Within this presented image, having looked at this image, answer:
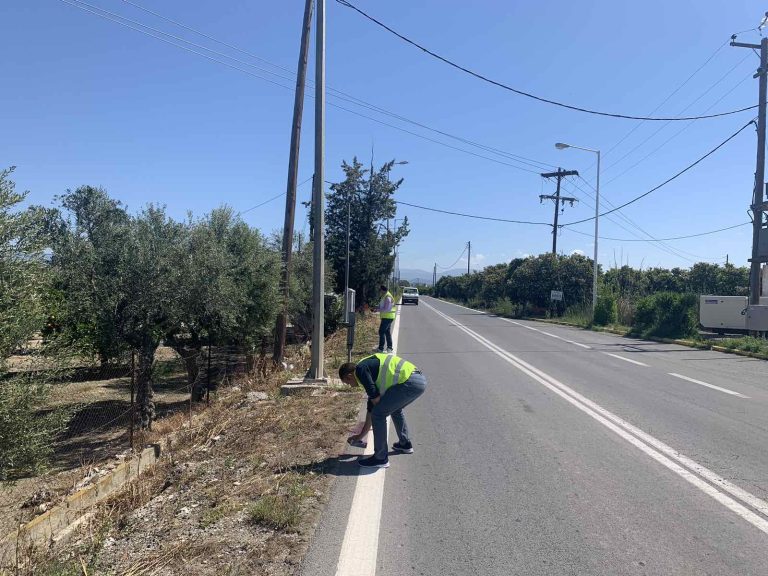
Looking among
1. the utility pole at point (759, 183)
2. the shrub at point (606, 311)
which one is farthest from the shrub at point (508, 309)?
the utility pole at point (759, 183)

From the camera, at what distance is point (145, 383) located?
11062 millimetres

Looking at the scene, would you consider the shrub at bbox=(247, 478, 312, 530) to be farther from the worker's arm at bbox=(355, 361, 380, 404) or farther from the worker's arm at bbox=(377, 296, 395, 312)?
the worker's arm at bbox=(377, 296, 395, 312)

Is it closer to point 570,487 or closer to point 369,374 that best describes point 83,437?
point 369,374

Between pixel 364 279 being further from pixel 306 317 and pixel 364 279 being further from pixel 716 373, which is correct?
pixel 716 373

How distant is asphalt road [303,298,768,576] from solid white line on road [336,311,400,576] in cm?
3

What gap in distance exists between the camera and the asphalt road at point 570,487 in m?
4.08

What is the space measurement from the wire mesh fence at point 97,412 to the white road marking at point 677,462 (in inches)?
217

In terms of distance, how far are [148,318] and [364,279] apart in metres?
21.7

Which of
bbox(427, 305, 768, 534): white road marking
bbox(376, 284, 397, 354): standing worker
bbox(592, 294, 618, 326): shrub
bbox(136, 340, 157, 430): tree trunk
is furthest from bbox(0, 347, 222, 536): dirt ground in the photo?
bbox(592, 294, 618, 326): shrub

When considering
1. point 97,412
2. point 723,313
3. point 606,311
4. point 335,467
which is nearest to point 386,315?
point 97,412

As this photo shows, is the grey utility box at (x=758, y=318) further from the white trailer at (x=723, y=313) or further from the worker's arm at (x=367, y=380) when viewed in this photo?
the worker's arm at (x=367, y=380)

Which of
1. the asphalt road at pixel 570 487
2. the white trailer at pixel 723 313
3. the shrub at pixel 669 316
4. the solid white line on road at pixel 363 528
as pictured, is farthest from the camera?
the white trailer at pixel 723 313

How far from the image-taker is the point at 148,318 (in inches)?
408

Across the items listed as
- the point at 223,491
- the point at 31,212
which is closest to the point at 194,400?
the point at 223,491
